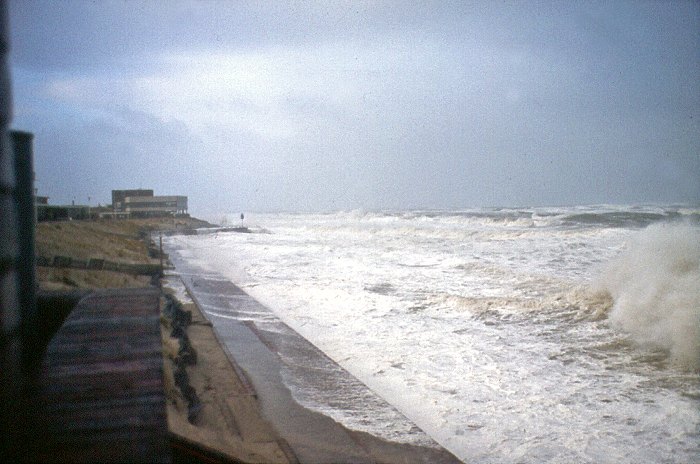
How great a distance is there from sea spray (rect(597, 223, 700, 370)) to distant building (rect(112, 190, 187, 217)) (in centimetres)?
7406

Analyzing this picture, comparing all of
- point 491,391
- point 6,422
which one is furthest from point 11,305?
point 491,391

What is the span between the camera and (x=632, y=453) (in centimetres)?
522

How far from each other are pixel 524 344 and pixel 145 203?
83671 millimetres

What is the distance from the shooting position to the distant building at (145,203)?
8056 centimetres

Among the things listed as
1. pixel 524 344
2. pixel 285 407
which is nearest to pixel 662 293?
pixel 524 344

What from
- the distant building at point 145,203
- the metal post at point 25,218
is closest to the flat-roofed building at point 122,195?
the distant building at point 145,203

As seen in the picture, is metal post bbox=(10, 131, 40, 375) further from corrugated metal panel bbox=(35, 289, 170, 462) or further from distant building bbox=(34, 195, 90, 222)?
distant building bbox=(34, 195, 90, 222)

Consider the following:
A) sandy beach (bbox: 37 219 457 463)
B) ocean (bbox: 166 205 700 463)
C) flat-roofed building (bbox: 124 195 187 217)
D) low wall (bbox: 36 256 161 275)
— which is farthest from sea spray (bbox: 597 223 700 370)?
flat-roofed building (bbox: 124 195 187 217)

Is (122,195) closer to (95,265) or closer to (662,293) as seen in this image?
(95,265)

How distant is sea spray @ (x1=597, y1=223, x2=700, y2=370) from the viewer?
347 inches

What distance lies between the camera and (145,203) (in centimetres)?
8375

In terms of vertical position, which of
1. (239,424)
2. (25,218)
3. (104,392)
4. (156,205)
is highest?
(156,205)

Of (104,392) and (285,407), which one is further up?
(104,392)

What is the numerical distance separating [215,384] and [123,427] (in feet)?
14.9
